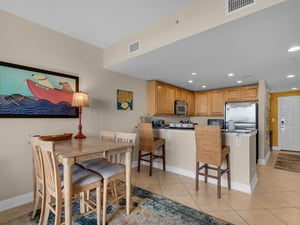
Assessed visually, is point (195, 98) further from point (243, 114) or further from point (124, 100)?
point (124, 100)

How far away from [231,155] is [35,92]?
3.27m

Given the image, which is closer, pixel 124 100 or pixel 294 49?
pixel 294 49

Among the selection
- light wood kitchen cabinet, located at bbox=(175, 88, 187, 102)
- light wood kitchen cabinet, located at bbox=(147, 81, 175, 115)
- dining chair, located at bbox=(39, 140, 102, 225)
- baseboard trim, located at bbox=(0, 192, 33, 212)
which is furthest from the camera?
light wood kitchen cabinet, located at bbox=(175, 88, 187, 102)

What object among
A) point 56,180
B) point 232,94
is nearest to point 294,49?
point 232,94

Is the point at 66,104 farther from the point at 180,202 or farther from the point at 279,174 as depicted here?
the point at 279,174

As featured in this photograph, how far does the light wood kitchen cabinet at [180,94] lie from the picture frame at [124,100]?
5.68 ft

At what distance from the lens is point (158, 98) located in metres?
4.18

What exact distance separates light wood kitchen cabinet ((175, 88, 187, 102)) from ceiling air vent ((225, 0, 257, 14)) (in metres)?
3.28

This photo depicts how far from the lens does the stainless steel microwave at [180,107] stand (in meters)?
4.79

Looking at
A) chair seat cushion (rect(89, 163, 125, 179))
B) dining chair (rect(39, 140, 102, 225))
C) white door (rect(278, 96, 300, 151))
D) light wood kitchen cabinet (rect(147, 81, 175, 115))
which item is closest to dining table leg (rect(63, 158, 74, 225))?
dining chair (rect(39, 140, 102, 225))

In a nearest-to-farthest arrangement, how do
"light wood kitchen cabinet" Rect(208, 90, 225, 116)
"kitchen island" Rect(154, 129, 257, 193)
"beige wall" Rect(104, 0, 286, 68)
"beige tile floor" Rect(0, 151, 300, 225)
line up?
"beige wall" Rect(104, 0, 286, 68), "beige tile floor" Rect(0, 151, 300, 225), "kitchen island" Rect(154, 129, 257, 193), "light wood kitchen cabinet" Rect(208, 90, 225, 116)

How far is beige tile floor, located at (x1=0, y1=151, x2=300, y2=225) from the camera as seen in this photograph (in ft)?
6.20

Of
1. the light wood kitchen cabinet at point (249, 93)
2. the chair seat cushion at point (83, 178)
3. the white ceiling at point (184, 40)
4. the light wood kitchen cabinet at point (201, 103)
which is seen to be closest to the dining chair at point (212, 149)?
the white ceiling at point (184, 40)

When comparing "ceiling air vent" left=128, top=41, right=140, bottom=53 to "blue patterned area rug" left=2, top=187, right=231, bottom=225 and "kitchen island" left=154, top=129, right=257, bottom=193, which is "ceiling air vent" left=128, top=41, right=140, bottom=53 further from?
"blue patterned area rug" left=2, top=187, right=231, bottom=225
